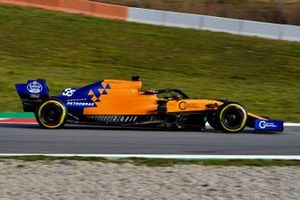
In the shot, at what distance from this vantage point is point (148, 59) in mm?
23906

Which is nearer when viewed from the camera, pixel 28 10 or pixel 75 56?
pixel 75 56

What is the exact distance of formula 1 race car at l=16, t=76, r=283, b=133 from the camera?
1173 cm

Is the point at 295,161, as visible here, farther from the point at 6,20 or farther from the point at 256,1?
the point at 256,1

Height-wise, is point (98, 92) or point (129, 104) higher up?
point (98, 92)

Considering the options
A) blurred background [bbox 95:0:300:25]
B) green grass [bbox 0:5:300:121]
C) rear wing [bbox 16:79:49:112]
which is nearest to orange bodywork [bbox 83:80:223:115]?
rear wing [bbox 16:79:49:112]

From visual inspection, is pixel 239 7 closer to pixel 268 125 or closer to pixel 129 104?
pixel 268 125

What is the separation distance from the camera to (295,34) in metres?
27.3

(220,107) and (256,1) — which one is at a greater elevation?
(256,1)

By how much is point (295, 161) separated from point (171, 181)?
243 cm

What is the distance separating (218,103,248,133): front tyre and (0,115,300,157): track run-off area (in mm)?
148

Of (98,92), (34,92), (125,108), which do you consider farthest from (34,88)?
(125,108)

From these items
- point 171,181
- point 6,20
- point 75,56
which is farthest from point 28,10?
point 171,181

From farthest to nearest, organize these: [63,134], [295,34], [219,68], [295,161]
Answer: [295,34] → [219,68] → [63,134] → [295,161]

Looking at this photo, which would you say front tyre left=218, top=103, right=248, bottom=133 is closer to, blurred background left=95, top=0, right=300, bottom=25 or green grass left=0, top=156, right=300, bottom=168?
green grass left=0, top=156, right=300, bottom=168
